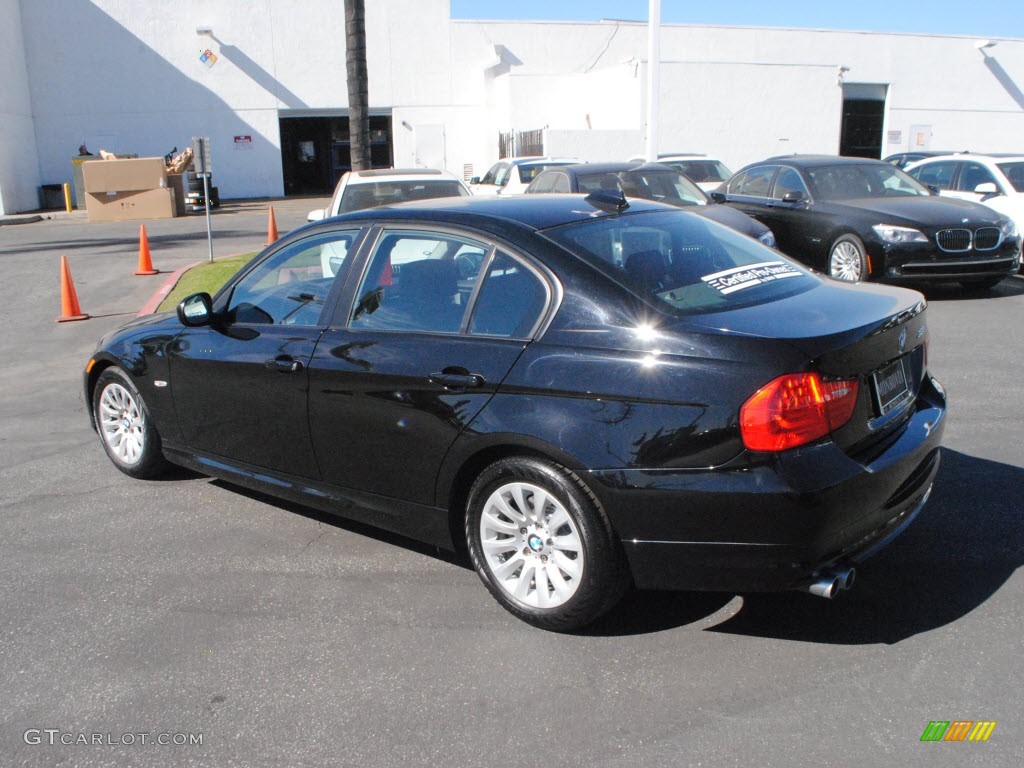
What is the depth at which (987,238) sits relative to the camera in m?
11.0

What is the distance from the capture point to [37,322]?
11820 millimetres

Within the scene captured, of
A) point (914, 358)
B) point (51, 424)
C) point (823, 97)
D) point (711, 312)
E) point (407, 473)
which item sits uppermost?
point (823, 97)

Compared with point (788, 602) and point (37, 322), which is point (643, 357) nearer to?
point (788, 602)

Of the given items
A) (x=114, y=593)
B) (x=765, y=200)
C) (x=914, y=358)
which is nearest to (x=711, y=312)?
(x=914, y=358)

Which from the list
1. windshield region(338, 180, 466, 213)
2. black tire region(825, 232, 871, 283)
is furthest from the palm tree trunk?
black tire region(825, 232, 871, 283)

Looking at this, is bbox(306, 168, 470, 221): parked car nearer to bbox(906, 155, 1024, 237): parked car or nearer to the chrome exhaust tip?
bbox(906, 155, 1024, 237): parked car

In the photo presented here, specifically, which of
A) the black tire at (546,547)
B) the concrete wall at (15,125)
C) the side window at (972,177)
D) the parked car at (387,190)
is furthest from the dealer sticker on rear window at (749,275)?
the concrete wall at (15,125)

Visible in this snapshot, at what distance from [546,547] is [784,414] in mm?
1075

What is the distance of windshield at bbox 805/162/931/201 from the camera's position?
40.0ft

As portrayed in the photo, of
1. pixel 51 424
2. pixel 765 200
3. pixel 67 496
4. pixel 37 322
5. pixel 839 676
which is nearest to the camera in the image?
pixel 839 676

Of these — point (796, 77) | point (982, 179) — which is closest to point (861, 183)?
point (982, 179)

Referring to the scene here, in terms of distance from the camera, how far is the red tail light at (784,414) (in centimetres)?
321

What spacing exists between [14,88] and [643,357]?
3711 centimetres

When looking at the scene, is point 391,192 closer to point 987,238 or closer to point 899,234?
point 899,234
